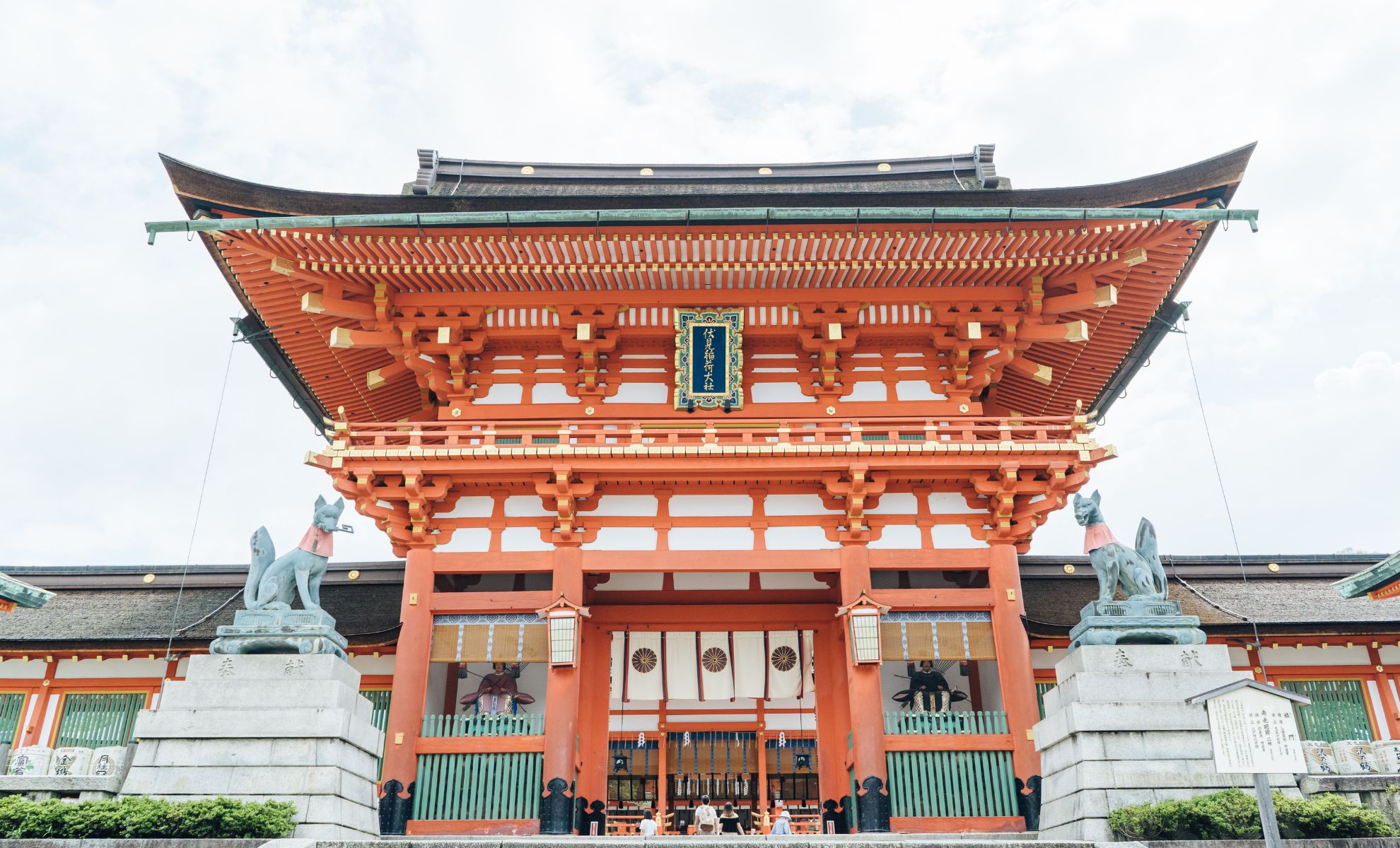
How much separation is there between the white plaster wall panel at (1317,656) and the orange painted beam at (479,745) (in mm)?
11232

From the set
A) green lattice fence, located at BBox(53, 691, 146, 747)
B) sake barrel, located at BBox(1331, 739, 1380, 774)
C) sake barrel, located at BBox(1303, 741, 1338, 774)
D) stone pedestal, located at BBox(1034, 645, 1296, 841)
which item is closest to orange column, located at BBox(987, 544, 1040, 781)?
stone pedestal, located at BBox(1034, 645, 1296, 841)

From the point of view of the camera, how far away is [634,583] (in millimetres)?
15398

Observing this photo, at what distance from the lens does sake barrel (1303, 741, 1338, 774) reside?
1047cm

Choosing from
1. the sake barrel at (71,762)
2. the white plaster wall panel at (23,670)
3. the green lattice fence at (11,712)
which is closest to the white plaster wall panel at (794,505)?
the sake barrel at (71,762)

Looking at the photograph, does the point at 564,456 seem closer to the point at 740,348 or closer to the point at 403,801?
the point at 740,348

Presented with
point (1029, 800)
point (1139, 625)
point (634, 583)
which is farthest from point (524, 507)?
point (1139, 625)

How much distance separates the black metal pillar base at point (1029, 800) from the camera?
12.0 meters

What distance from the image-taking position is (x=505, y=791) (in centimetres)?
1240

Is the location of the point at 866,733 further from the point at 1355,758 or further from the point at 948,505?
the point at 1355,758

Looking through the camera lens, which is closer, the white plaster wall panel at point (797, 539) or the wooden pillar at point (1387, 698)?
the white plaster wall panel at point (797, 539)

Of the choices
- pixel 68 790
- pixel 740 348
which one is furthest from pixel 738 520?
pixel 68 790

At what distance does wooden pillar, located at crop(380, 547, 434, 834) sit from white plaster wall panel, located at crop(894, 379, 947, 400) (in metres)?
7.14

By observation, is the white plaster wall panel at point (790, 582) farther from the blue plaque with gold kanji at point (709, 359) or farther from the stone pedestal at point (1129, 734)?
the stone pedestal at point (1129, 734)

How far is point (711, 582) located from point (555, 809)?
4467 mm
